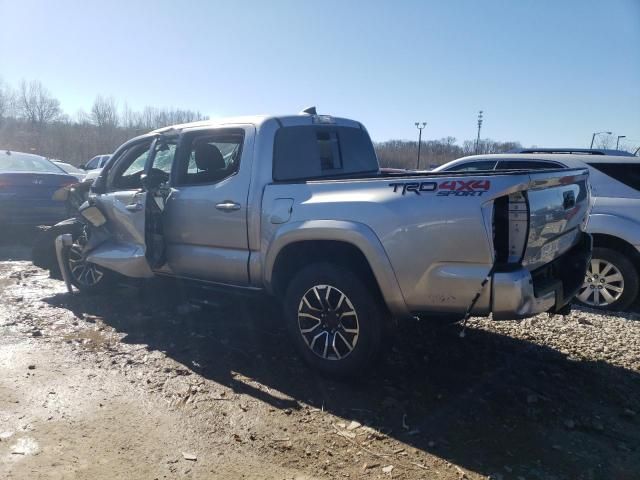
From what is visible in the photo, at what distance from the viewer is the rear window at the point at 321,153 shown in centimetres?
436

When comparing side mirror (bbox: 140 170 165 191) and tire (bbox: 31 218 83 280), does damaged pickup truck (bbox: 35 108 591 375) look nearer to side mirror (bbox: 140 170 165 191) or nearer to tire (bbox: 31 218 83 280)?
side mirror (bbox: 140 170 165 191)

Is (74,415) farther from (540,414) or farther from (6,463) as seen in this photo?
(540,414)

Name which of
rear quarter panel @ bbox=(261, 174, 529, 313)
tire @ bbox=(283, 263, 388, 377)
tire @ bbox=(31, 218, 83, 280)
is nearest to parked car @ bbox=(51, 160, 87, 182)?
tire @ bbox=(31, 218, 83, 280)

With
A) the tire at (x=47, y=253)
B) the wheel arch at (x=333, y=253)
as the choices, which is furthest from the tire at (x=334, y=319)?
the tire at (x=47, y=253)

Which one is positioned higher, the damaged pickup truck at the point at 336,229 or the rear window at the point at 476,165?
the rear window at the point at 476,165

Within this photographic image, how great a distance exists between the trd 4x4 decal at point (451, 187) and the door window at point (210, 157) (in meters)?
1.74

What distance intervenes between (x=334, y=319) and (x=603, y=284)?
3.64m

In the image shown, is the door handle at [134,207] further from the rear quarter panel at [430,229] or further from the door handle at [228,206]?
the rear quarter panel at [430,229]

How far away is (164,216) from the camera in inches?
193

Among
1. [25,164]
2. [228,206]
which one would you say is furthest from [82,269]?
[25,164]

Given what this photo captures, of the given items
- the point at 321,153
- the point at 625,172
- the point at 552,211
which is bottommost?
the point at 552,211

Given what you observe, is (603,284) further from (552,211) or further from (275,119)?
(275,119)

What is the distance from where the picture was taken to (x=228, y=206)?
4.31m

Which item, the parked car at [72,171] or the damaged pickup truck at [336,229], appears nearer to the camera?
the damaged pickup truck at [336,229]
